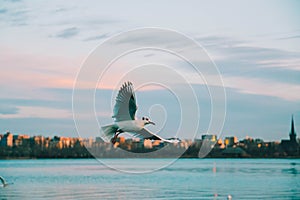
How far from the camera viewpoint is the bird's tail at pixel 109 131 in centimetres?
2440

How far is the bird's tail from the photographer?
24.4 metres

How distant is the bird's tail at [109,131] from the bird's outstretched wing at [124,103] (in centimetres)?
50

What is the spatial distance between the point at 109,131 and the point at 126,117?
97cm

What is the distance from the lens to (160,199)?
173 feet

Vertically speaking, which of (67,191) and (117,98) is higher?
(117,98)

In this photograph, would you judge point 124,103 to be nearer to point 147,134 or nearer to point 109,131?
point 109,131

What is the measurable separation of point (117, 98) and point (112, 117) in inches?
30.0

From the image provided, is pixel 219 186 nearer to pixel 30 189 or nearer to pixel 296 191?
pixel 296 191

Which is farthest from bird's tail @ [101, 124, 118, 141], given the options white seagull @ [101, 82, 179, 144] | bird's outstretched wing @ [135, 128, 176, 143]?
bird's outstretched wing @ [135, 128, 176, 143]

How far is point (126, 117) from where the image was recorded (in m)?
24.3

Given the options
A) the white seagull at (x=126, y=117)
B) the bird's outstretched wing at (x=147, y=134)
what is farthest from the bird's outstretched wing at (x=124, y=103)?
the bird's outstretched wing at (x=147, y=134)

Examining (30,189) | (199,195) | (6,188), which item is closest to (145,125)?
(199,195)

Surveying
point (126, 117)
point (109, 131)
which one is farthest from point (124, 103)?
point (109, 131)

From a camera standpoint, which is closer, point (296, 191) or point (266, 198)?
point (266, 198)
